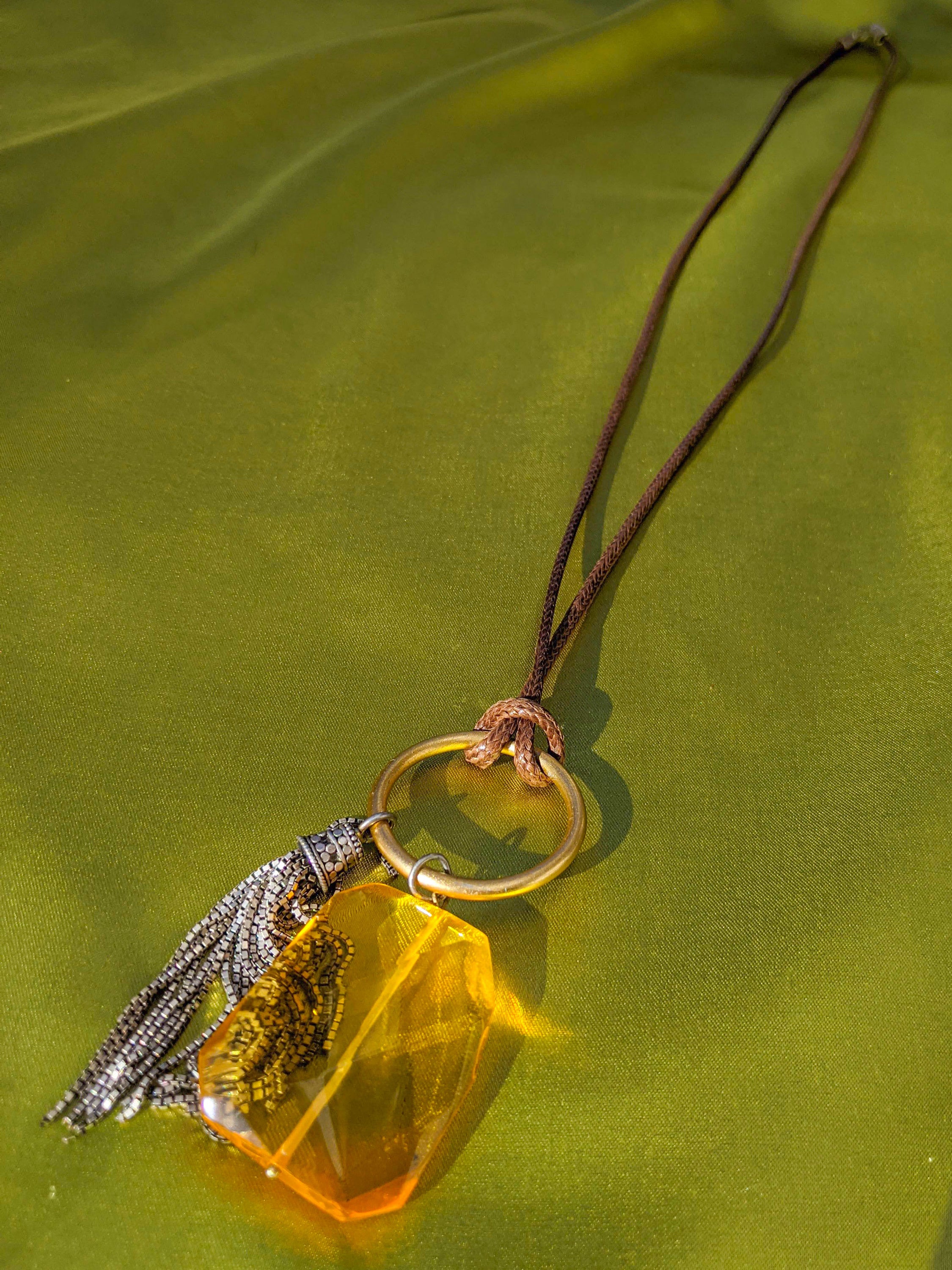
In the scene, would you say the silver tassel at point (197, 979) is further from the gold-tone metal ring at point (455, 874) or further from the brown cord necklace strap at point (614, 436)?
the brown cord necklace strap at point (614, 436)

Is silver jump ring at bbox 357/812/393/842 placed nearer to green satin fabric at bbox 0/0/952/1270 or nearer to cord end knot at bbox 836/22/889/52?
green satin fabric at bbox 0/0/952/1270

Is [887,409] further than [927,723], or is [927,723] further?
[887,409]

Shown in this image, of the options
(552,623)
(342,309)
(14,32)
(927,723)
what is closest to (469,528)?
(552,623)

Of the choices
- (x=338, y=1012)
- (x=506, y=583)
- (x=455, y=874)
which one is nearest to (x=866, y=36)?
(x=506, y=583)

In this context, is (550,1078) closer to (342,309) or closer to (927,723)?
(927,723)

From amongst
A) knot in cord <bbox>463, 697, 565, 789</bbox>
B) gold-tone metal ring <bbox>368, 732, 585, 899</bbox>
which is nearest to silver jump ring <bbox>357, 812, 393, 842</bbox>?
gold-tone metal ring <bbox>368, 732, 585, 899</bbox>

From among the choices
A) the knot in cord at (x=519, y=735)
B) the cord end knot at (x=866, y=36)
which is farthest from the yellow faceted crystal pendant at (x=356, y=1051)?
the cord end knot at (x=866, y=36)
